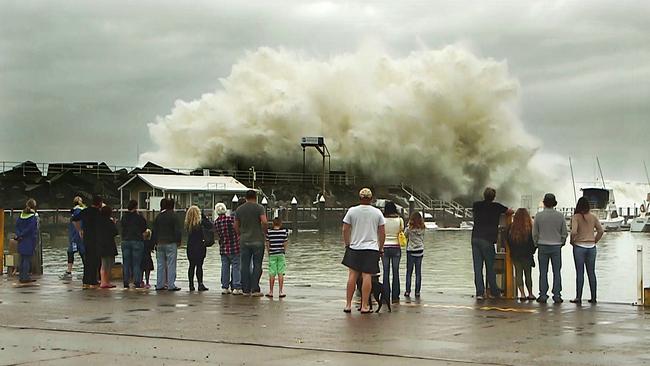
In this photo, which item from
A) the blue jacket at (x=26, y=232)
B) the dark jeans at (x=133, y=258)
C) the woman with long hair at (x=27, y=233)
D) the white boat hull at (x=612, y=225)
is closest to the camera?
the dark jeans at (x=133, y=258)

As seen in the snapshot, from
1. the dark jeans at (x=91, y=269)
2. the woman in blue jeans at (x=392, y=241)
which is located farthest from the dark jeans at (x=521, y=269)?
the dark jeans at (x=91, y=269)

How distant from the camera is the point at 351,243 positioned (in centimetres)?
1414

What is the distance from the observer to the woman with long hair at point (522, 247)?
1639cm

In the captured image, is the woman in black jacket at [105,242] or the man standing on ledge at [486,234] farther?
the woman in black jacket at [105,242]

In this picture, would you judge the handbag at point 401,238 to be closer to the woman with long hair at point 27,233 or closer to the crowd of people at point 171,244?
the crowd of people at point 171,244

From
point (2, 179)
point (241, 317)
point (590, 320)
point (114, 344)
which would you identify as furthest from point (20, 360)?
point (2, 179)

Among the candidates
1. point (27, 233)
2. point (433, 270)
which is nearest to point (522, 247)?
point (27, 233)

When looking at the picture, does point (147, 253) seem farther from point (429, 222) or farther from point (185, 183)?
point (429, 222)

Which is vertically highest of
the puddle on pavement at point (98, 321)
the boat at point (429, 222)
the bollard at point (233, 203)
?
the bollard at point (233, 203)

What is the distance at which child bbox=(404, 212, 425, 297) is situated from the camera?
17281 millimetres

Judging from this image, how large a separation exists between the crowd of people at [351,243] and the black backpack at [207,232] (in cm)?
2

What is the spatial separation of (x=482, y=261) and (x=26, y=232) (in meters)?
9.22

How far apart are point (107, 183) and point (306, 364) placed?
73.8 meters

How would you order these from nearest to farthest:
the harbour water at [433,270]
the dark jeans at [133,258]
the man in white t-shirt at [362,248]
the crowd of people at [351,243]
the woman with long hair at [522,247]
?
the man in white t-shirt at [362,248], the crowd of people at [351,243], the woman with long hair at [522,247], the dark jeans at [133,258], the harbour water at [433,270]
